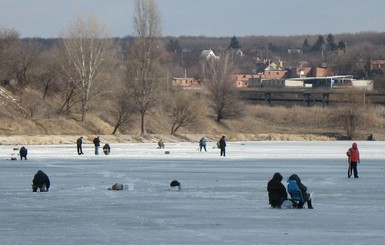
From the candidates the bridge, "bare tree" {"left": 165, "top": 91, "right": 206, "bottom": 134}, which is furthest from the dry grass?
the bridge

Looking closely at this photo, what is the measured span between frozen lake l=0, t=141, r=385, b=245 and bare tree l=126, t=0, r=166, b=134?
37143mm

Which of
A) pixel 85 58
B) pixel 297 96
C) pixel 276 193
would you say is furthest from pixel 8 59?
pixel 276 193

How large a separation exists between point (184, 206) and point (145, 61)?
180 feet

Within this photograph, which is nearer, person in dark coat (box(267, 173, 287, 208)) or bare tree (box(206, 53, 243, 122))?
person in dark coat (box(267, 173, 287, 208))

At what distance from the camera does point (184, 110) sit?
8256cm

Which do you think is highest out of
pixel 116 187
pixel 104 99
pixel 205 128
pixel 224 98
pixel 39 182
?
pixel 224 98

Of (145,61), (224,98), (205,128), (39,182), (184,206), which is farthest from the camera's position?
(224,98)

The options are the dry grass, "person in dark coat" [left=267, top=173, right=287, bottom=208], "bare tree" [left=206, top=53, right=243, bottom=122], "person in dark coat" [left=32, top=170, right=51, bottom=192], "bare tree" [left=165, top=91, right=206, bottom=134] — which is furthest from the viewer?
"bare tree" [left=206, top=53, right=243, bottom=122]

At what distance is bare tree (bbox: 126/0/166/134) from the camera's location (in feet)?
254

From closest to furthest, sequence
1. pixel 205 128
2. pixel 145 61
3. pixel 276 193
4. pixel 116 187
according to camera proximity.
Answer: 1. pixel 276 193
2. pixel 116 187
3. pixel 145 61
4. pixel 205 128

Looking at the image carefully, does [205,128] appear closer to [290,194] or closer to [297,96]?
[297,96]

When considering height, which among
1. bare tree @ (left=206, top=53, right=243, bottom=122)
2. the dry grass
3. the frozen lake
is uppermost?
bare tree @ (left=206, top=53, right=243, bottom=122)

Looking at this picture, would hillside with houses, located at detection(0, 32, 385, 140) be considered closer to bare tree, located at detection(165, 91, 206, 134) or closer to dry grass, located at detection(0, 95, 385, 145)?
bare tree, located at detection(165, 91, 206, 134)

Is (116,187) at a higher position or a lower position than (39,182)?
lower
